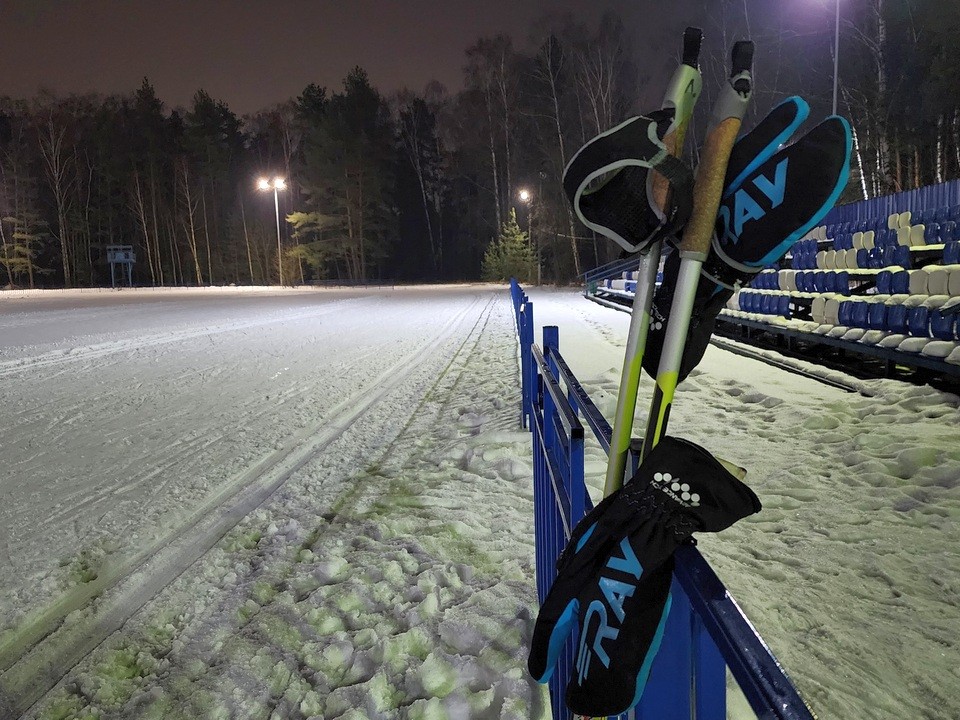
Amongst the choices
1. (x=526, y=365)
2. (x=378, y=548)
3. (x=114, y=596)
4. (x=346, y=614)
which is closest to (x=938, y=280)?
(x=526, y=365)

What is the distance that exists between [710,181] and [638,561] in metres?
0.74

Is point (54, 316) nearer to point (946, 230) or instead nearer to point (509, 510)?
point (509, 510)

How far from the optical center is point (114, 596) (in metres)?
3.22

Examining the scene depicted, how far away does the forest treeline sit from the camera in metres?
37.5

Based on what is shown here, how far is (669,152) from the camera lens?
1292 mm

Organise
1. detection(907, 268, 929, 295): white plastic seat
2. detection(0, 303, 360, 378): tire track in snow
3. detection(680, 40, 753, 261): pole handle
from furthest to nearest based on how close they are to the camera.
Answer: detection(0, 303, 360, 378): tire track in snow, detection(907, 268, 929, 295): white plastic seat, detection(680, 40, 753, 261): pole handle

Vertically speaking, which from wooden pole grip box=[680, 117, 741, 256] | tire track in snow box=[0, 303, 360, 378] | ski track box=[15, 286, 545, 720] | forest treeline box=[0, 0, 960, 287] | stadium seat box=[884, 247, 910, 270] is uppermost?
forest treeline box=[0, 0, 960, 287]

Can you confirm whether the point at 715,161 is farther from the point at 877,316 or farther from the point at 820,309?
the point at 820,309

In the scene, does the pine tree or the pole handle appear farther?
the pine tree

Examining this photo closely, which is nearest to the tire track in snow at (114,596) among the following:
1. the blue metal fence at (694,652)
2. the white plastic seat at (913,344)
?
the blue metal fence at (694,652)

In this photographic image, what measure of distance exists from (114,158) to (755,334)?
58.1m

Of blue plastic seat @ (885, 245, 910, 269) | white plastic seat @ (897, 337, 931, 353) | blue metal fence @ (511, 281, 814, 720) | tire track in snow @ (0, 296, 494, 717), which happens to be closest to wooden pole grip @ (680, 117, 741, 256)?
blue metal fence @ (511, 281, 814, 720)

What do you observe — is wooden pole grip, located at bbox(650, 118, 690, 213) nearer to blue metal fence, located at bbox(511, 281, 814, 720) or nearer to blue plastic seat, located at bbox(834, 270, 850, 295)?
blue metal fence, located at bbox(511, 281, 814, 720)

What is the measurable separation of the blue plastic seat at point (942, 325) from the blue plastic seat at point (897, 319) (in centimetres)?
57
